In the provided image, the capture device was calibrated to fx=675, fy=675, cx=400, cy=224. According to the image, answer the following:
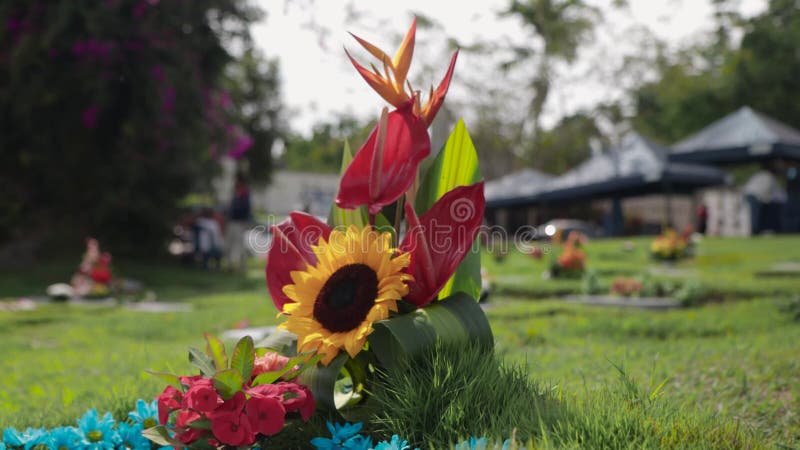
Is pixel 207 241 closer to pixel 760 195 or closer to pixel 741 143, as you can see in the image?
pixel 741 143

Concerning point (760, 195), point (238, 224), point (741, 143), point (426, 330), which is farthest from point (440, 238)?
point (760, 195)

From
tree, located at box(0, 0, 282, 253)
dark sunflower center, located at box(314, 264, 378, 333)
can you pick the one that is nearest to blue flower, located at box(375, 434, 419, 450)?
dark sunflower center, located at box(314, 264, 378, 333)

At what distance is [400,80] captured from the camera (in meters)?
2.20

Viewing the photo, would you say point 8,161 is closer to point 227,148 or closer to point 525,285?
point 227,148

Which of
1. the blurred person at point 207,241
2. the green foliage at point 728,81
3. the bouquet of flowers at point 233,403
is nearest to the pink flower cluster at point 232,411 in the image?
the bouquet of flowers at point 233,403

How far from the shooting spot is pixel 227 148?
14.6 meters

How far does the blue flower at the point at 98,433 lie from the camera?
7.33 ft

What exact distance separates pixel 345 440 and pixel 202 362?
0.50m

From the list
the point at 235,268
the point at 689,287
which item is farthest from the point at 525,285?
the point at 235,268

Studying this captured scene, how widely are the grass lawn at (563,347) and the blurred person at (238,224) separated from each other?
3.92 m

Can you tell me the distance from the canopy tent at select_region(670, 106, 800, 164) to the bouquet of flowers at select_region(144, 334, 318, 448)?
19.8m

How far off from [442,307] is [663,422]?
70cm

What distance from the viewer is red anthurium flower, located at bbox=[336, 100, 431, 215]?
213 centimetres

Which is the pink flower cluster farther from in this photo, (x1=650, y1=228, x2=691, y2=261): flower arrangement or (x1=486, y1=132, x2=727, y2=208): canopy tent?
(x1=486, y1=132, x2=727, y2=208): canopy tent
